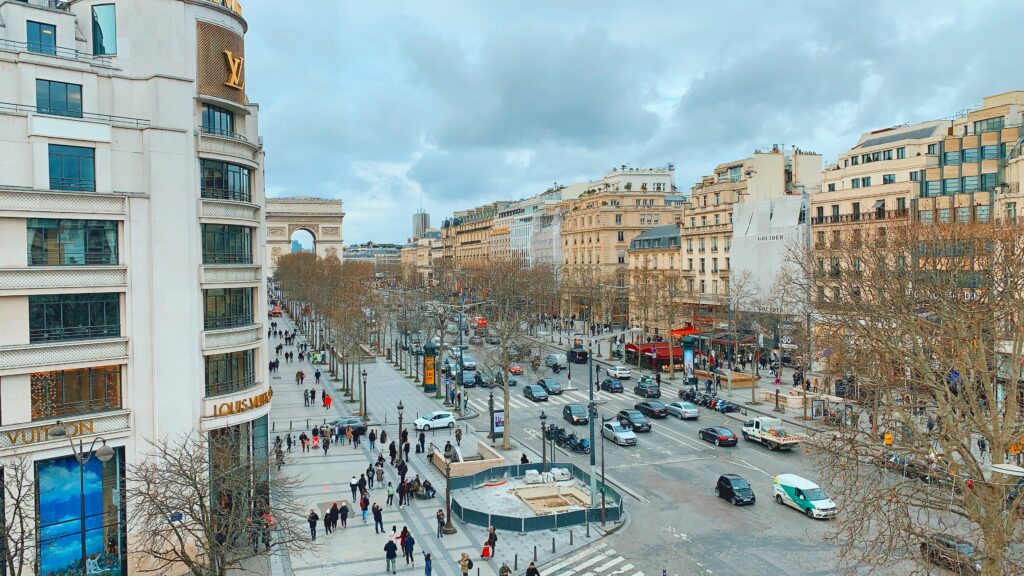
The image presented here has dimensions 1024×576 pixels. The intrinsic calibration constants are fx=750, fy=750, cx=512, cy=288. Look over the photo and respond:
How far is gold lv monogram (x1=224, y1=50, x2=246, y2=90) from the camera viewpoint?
31.0 meters

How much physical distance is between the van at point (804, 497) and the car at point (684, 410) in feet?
55.5

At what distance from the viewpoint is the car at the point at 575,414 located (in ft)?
167

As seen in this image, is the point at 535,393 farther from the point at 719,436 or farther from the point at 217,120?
the point at 217,120

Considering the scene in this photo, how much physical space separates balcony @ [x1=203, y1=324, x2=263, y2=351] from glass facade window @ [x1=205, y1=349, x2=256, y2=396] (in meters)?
0.46

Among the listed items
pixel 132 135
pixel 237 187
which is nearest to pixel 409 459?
pixel 237 187

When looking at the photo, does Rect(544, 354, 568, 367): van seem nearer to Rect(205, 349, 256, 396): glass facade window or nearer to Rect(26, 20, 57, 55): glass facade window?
Rect(205, 349, 256, 396): glass facade window

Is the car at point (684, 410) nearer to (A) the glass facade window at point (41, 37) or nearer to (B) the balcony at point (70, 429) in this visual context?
(B) the balcony at point (70, 429)

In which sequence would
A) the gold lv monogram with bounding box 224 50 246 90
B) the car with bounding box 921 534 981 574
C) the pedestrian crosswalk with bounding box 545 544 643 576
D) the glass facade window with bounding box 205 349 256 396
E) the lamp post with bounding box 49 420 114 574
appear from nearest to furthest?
the car with bounding box 921 534 981 574 < the lamp post with bounding box 49 420 114 574 < the pedestrian crosswalk with bounding box 545 544 643 576 < the glass facade window with bounding box 205 349 256 396 < the gold lv monogram with bounding box 224 50 246 90

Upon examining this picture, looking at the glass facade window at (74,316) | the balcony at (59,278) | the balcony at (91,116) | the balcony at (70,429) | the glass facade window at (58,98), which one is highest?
the glass facade window at (58,98)

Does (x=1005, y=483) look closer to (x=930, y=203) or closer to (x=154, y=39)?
(x=154, y=39)

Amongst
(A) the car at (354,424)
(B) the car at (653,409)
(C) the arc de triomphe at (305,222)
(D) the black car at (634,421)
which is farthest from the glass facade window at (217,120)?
(C) the arc de triomphe at (305,222)

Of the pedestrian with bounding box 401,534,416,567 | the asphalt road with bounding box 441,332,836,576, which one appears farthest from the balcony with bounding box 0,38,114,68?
the asphalt road with bounding box 441,332,836,576

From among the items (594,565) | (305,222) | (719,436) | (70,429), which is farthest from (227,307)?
(305,222)

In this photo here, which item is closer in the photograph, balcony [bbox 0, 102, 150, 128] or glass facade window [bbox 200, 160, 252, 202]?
balcony [bbox 0, 102, 150, 128]
